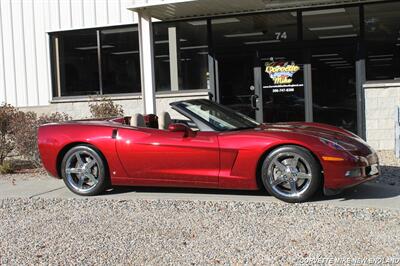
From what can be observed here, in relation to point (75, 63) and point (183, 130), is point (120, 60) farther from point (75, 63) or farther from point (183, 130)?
point (183, 130)

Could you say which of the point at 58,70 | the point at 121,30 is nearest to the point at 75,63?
the point at 58,70

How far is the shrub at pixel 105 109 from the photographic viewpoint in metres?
11.7

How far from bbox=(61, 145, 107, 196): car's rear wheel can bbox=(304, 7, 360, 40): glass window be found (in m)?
5.94

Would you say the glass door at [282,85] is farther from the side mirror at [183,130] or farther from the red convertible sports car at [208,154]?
the side mirror at [183,130]

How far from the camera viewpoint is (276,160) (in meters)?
6.37

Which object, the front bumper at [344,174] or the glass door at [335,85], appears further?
the glass door at [335,85]

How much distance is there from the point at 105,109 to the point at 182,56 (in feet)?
6.79

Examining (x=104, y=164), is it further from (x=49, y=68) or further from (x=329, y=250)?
(x=49, y=68)

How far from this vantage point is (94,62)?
13.0m

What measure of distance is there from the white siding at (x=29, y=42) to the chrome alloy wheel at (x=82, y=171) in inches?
248

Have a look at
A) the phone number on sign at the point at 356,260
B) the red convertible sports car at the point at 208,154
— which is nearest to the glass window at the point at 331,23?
the red convertible sports car at the point at 208,154

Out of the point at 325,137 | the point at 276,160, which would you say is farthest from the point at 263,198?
the point at 325,137

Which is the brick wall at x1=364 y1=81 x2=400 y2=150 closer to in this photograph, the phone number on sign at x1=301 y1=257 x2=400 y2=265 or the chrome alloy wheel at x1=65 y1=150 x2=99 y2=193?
the chrome alloy wheel at x1=65 y1=150 x2=99 y2=193

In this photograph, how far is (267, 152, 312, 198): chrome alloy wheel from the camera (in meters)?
6.29
